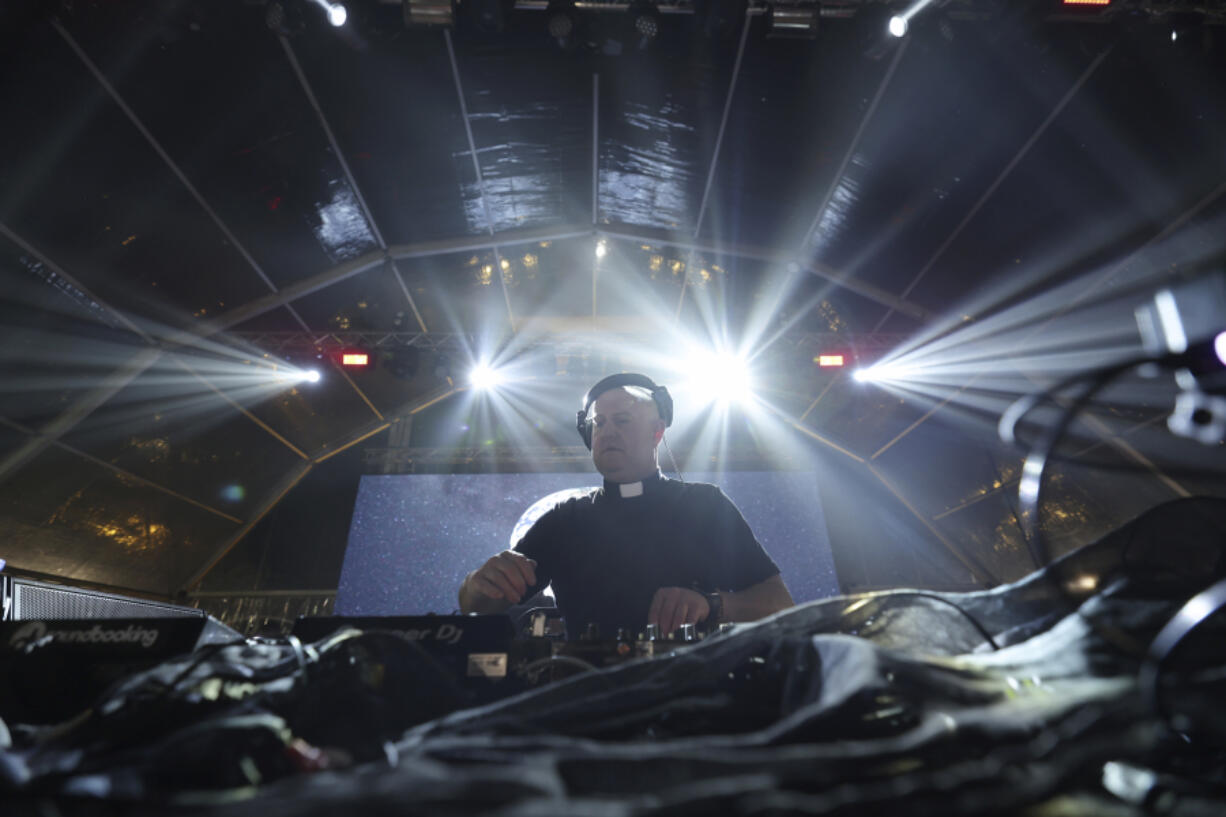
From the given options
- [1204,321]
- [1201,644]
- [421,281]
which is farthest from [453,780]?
[421,281]

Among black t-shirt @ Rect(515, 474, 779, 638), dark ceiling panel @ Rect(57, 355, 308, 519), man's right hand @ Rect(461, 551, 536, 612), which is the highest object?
dark ceiling panel @ Rect(57, 355, 308, 519)

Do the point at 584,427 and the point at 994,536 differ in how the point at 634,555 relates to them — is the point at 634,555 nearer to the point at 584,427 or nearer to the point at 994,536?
the point at 584,427

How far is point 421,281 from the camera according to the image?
6.98 m

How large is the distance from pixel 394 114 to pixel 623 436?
4.12 m

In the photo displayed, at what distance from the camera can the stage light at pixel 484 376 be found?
298 inches

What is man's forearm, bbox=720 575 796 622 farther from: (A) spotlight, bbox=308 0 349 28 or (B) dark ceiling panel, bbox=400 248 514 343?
(B) dark ceiling panel, bbox=400 248 514 343

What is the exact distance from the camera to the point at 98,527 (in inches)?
253

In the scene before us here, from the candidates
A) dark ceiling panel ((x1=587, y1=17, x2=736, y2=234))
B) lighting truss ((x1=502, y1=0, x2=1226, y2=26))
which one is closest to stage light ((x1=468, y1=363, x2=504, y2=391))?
dark ceiling panel ((x1=587, y1=17, x2=736, y2=234))

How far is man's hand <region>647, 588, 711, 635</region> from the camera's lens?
179cm

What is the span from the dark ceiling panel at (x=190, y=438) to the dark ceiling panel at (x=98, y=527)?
25cm

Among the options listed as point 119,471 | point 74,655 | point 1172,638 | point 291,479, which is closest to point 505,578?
point 74,655

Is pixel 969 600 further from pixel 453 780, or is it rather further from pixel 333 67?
pixel 333 67

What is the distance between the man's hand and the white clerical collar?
0.94 meters

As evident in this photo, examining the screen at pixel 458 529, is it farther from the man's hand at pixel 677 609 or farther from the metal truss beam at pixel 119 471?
the man's hand at pixel 677 609
